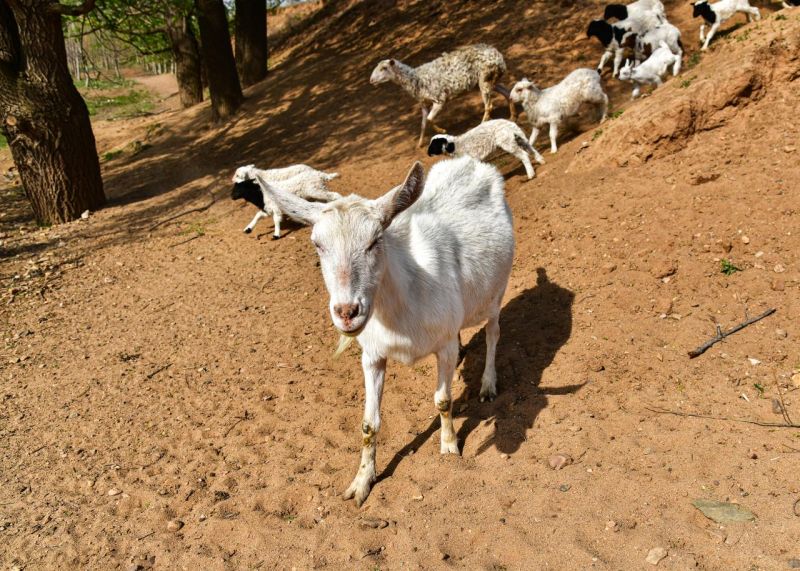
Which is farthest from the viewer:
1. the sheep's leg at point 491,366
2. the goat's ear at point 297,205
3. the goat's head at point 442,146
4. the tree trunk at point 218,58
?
the tree trunk at point 218,58

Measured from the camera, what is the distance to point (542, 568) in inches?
117

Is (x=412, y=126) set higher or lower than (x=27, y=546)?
higher

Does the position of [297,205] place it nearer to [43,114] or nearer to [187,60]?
[43,114]

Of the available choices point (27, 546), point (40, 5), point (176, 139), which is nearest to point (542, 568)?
point (27, 546)

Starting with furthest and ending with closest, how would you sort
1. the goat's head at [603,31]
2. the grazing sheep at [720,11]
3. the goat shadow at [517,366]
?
the goat's head at [603,31]
the grazing sheep at [720,11]
the goat shadow at [517,366]

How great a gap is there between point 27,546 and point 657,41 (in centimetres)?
1067

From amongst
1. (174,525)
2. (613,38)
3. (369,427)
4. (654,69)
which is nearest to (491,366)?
(369,427)

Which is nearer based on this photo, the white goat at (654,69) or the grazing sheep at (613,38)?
the white goat at (654,69)

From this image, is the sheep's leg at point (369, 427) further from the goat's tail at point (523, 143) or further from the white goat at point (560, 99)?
the white goat at point (560, 99)

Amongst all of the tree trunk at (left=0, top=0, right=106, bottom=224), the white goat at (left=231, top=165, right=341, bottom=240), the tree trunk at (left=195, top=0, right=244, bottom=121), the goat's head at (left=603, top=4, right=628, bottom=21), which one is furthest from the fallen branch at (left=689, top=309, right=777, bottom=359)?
the tree trunk at (left=195, top=0, right=244, bottom=121)

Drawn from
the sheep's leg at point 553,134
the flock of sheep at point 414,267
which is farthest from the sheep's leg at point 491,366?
the sheep's leg at point 553,134

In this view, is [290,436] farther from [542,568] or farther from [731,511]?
[731,511]

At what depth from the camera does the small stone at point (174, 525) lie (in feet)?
12.1

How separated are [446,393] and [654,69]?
739 centimetres
